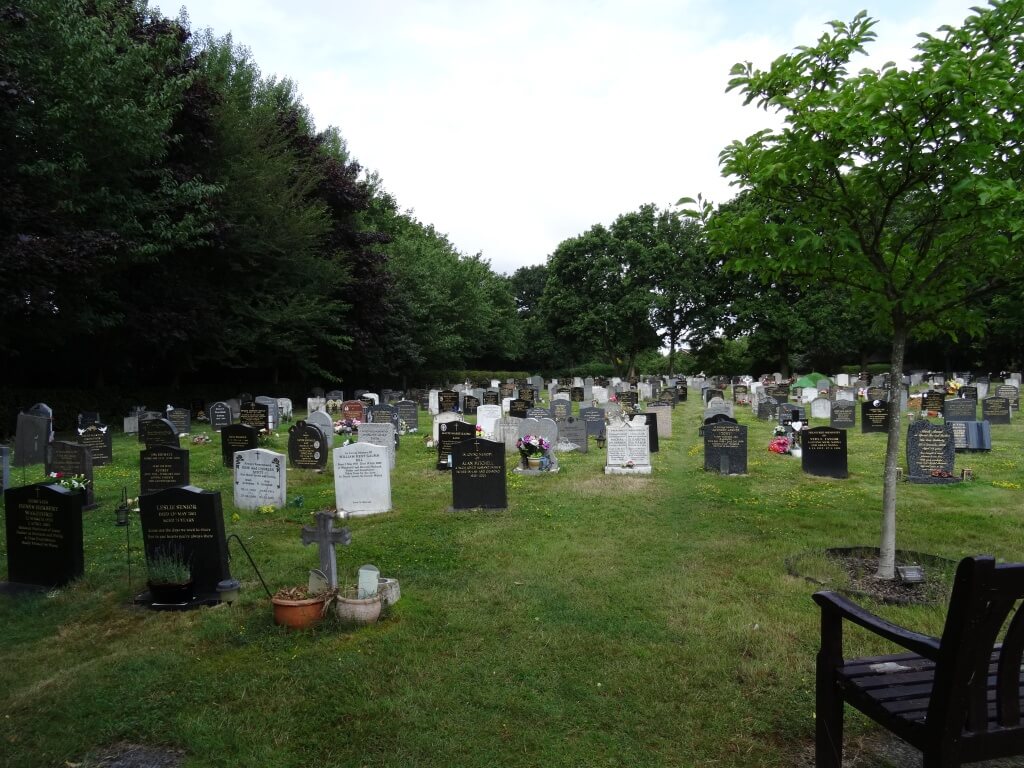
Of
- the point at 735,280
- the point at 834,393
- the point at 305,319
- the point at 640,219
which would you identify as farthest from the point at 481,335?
the point at 834,393

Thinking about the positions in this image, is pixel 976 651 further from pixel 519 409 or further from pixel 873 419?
pixel 873 419

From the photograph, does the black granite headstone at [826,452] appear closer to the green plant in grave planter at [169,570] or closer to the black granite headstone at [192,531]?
the black granite headstone at [192,531]

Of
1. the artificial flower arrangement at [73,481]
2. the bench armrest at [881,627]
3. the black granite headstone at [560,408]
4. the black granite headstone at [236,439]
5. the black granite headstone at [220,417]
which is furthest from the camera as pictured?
the black granite headstone at [220,417]

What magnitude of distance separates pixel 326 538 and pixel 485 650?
1.74 m

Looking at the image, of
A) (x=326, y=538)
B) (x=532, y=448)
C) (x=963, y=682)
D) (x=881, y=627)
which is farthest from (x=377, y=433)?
(x=963, y=682)

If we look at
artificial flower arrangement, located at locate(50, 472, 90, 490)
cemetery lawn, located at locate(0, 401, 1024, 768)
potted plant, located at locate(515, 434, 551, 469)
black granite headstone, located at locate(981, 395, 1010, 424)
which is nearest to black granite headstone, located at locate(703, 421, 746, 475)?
cemetery lawn, located at locate(0, 401, 1024, 768)

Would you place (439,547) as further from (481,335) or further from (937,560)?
(481,335)

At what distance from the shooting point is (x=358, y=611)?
526cm

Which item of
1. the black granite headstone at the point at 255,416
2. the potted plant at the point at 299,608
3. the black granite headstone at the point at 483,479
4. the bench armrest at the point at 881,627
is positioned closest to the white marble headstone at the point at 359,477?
the black granite headstone at the point at 483,479

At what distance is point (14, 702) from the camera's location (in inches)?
165

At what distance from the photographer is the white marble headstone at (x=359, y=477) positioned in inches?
366

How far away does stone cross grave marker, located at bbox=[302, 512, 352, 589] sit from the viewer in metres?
5.57

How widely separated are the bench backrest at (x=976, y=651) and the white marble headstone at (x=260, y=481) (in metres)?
8.62

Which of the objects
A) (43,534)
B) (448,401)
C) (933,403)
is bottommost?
(43,534)
